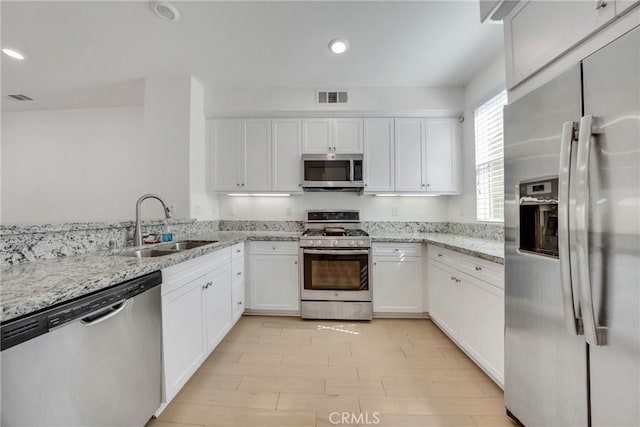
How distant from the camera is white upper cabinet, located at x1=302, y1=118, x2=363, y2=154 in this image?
9.70 feet

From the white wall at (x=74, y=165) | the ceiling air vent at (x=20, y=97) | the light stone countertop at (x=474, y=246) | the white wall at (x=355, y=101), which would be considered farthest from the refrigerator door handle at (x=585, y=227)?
the ceiling air vent at (x=20, y=97)

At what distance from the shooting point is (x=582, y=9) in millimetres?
947

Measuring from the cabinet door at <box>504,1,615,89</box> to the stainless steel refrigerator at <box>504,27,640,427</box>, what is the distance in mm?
132

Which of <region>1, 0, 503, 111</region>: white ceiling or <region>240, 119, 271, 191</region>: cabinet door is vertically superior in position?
<region>1, 0, 503, 111</region>: white ceiling

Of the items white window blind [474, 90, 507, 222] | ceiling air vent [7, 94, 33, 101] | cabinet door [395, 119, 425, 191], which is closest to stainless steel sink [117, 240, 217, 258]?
cabinet door [395, 119, 425, 191]

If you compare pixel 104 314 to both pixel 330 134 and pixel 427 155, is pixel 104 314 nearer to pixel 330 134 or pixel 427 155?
pixel 330 134

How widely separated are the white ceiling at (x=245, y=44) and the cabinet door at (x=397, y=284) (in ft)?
6.67

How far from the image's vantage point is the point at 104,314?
99 centimetres

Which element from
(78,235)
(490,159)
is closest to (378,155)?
(490,159)

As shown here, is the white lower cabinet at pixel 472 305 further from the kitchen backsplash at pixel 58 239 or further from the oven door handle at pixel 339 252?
the kitchen backsplash at pixel 58 239

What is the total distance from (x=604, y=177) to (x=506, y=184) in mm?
465

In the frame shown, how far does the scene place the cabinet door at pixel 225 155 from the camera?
2.98 m

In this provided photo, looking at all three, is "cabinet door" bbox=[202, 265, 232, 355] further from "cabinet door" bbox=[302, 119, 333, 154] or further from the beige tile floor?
"cabinet door" bbox=[302, 119, 333, 154]

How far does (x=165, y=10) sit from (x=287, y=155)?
1602mm
